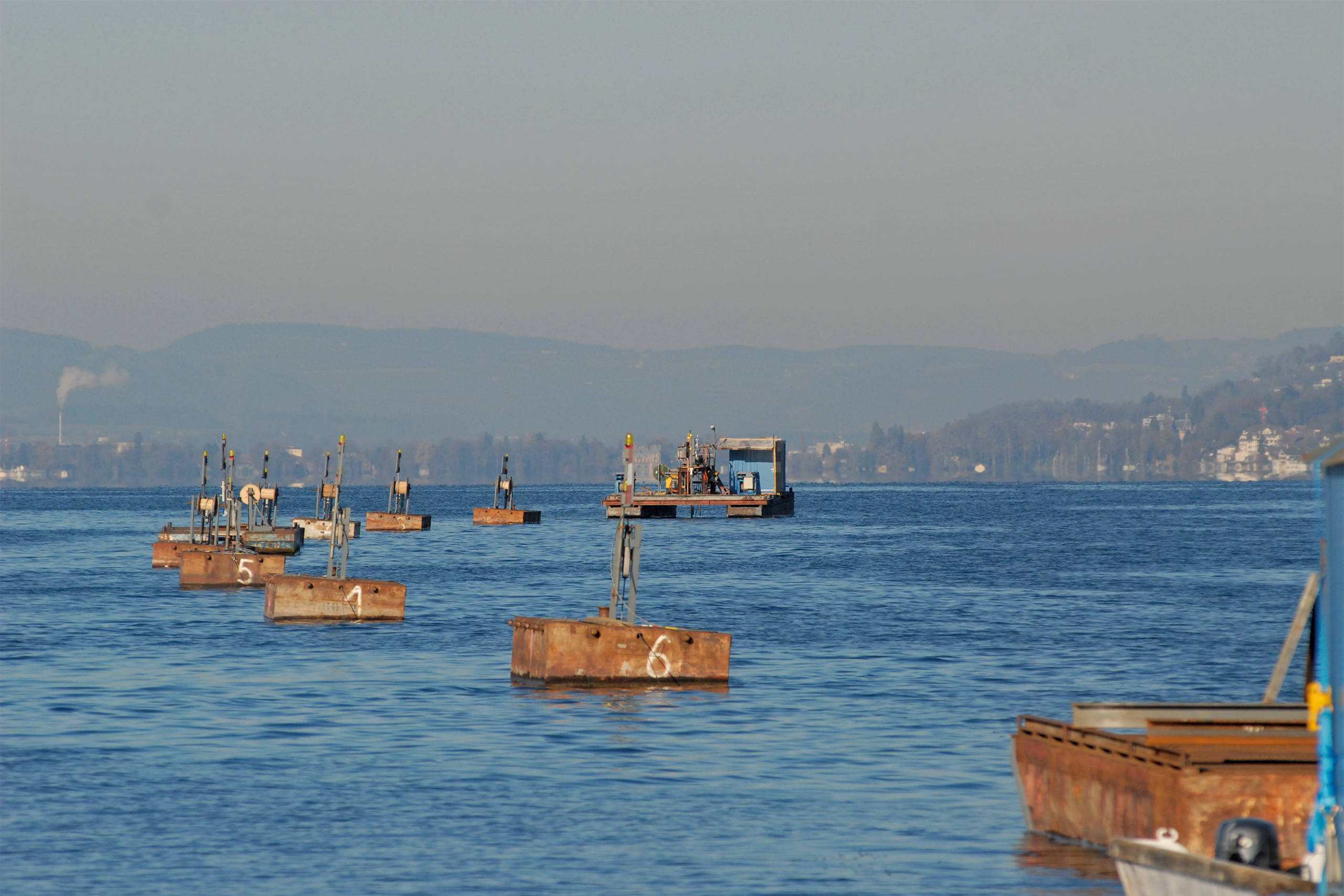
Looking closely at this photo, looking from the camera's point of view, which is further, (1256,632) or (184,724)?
(1256,632)

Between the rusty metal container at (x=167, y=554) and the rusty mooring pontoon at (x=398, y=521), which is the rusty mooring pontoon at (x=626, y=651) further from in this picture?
the rusty mooring pontoon at (x=398, y=521)

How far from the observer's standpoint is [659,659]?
115ft

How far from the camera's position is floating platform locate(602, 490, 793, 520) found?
570ft

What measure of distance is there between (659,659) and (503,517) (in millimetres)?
136669

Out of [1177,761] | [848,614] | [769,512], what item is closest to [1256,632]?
[848,614]

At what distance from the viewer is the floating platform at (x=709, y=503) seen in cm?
17375

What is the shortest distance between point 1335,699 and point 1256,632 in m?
36.8

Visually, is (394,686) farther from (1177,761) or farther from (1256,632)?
(1256,632)

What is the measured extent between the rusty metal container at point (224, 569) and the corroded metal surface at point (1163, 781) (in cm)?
5559

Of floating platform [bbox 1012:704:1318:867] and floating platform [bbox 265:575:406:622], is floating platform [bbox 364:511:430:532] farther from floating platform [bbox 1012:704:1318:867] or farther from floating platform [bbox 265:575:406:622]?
floating platform [bbox 1012:704:1318:867]

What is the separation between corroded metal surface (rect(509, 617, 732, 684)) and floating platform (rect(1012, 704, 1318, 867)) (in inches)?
552

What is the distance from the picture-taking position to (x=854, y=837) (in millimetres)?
21609

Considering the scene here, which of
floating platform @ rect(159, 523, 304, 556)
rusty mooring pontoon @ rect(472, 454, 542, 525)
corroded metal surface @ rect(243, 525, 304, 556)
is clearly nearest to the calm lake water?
corroded metal surface @ rect(243, 525, 304, 556)

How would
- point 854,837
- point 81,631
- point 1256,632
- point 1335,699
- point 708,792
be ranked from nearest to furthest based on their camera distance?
point 1335,699
point 854,837
point 708,792
point 1256,632
point 81,631
